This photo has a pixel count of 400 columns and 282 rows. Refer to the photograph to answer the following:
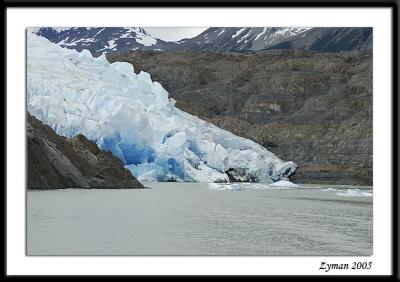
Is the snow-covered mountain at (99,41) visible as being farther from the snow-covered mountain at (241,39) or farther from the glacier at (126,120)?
the snow-covered mountain at (241,39)

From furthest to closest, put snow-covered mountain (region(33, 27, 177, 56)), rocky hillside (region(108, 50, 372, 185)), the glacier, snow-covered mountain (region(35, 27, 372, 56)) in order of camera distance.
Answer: snow-covered mountain (region(35, 27, 372, 56)) → snow-covered mountain (region(33, 27, 177, 56)) → rocky hillside (region(108, 50, 372, 185)) → the glacier

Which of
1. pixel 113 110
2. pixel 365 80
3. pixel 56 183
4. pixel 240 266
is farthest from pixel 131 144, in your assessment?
pixel 365 80

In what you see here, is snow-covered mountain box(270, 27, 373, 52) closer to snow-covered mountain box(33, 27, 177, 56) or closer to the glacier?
snow-covered mountain box(33, 27, 177, 56)

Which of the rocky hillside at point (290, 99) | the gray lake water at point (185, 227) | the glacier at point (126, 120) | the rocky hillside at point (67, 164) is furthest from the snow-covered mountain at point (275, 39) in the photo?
the gray lake water at point (185, 227)

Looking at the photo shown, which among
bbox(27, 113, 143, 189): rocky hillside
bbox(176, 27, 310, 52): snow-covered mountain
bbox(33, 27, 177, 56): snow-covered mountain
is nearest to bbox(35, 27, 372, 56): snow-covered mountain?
bbox(176, 27, 310, 52): snow-covered mountain

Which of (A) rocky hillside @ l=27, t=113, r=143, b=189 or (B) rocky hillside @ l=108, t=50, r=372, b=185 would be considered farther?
(B) rocky hillside @ l=108, t=50, r=372, b=185

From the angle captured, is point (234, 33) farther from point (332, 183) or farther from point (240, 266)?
point (240, 266)

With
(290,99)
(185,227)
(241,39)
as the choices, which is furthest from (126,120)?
(241,39)
